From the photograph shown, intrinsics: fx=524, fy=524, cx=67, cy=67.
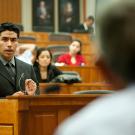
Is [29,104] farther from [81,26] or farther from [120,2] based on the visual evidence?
[81,26]

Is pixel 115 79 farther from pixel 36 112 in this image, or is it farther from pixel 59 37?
pixel 59 37

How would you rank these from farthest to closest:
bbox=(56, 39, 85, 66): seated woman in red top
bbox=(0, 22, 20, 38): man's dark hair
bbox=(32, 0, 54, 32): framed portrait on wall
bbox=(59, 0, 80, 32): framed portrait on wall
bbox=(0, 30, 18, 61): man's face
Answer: bbox=(59, 0, 80, 32): framed portrait on wall, bbox=(32, 0, 54, 32): framed portrait on wall, bbox=(56, 39, 85, 66): seated woman in red top, bbox=(0, 22, 20, 38): man's dark hair, bbox=(0, 30, 18, 61): man's face

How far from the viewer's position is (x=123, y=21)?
910mm

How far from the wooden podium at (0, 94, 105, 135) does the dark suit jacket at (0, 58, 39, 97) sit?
0.55 metres

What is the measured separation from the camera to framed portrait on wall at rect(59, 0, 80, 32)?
15.1 m

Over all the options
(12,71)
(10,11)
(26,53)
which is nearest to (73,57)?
(26,53)

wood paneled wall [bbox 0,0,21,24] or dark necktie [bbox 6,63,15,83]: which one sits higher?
wood paneled wall [bbox 0,0,21,24]

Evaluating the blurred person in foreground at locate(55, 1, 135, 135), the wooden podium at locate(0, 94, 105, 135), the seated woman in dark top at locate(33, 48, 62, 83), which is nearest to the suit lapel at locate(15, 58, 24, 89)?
the wooden podium at locate(0, 94, 105, 135)

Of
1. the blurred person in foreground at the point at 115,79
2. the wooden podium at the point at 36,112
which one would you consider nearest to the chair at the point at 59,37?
the wooden podium at the point at 36,112

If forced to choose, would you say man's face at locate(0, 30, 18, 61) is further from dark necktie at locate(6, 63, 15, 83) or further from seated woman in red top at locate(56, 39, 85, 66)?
seated woman in red top at locate(56, 39, 85, 66)

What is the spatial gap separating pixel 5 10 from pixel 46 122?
11.1 m

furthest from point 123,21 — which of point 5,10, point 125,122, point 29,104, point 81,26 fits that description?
point 5,10

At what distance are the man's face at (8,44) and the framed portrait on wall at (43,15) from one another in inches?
396

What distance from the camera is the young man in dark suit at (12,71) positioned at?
13.8 feet
